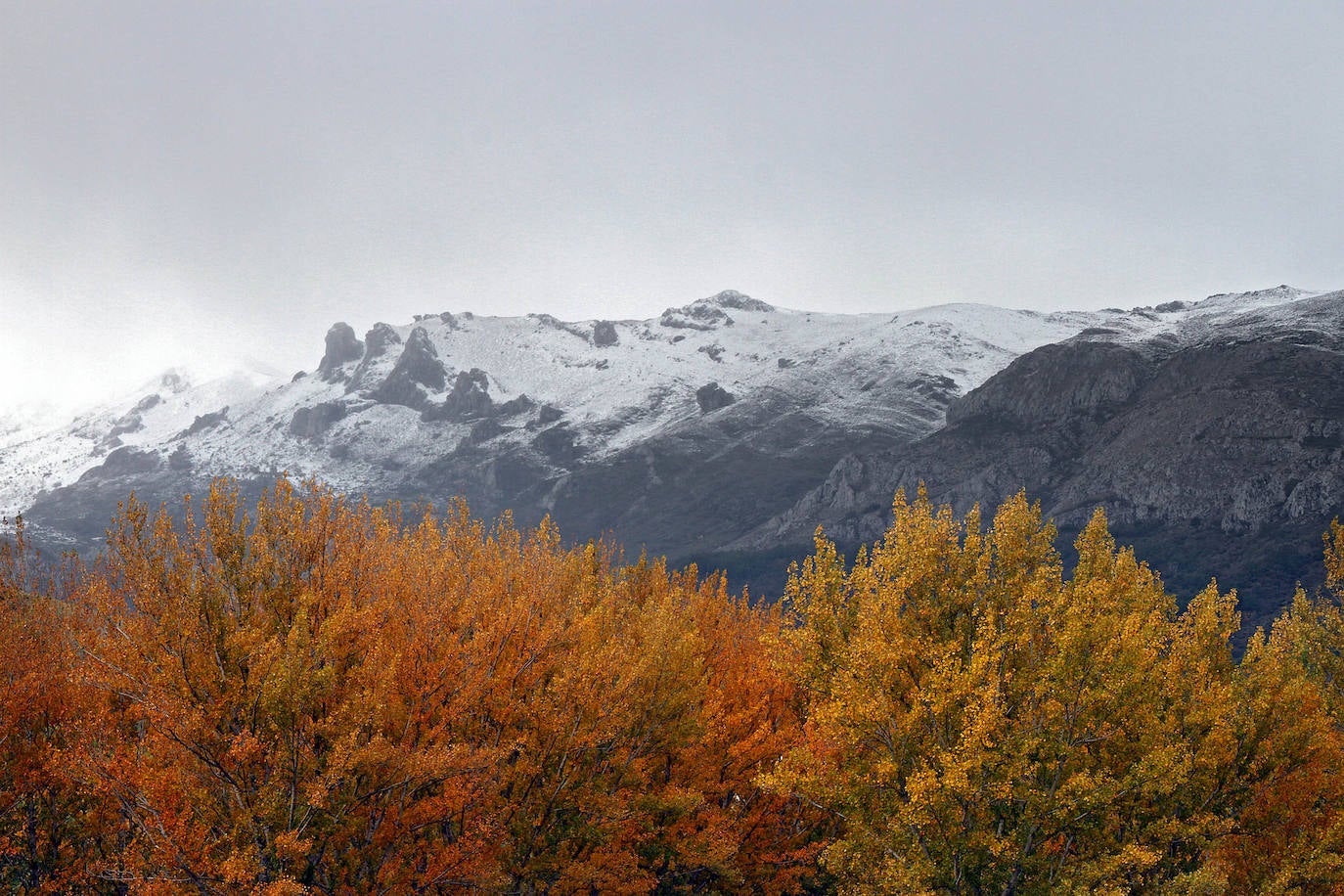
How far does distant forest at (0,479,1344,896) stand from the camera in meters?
17.0

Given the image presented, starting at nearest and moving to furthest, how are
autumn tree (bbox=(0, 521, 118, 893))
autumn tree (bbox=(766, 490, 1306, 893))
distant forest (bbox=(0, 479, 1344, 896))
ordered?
distant forest (bbox=(0, 479, 1344, 896)) < autumn tree (bbox=(766, 490, 1306, 893)) < autumn tree (bbox=(0, 521, 118, 893))

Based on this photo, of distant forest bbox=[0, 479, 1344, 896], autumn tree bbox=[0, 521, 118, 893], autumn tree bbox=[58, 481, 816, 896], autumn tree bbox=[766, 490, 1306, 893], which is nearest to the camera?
autumn tree bbox=[58, 481, 816, 896]

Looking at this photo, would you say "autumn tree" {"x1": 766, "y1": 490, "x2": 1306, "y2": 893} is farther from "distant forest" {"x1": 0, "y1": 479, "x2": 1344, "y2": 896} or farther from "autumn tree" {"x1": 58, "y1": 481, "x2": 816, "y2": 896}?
"autumn tree" {"x1": 58, "y1": 481, "x2": 816, "y2": 896}

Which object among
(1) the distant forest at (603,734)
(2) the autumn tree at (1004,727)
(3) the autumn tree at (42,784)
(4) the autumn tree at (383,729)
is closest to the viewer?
(4) the autumn tree at (383,729)

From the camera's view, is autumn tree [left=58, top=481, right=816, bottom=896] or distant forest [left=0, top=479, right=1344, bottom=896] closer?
autumn tree [left=58, top=481, right=816, bottom=896]

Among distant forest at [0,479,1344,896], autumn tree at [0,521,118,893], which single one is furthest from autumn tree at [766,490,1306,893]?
autumn tree at [0,521,118,893]

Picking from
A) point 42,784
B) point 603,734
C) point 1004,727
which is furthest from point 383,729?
point 1004,727

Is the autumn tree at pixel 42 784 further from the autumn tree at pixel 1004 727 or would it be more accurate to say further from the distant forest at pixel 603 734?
the autumn tree at pixel 1004 727

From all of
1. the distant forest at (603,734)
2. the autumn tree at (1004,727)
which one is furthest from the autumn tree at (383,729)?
the autumn tree at (1004,727)

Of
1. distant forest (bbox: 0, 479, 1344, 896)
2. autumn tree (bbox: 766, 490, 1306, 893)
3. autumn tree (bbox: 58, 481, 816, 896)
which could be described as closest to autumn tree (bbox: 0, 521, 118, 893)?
distant forest (bbox: 0, 479, 1344, 896)

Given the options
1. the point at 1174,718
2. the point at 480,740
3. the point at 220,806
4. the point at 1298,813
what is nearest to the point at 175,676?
the point at 220,806

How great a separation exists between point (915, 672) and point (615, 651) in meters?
7.91

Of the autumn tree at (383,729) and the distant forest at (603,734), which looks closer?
the autumn tree at (383,729)

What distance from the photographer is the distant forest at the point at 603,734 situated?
1698cm
